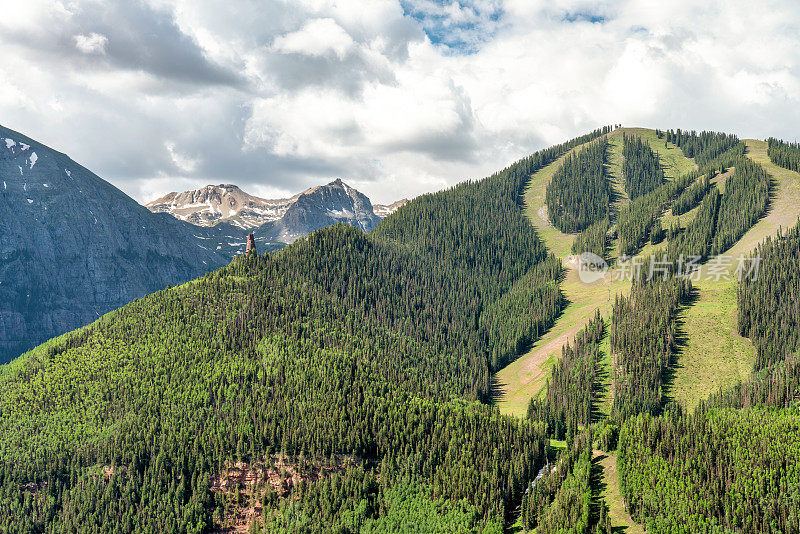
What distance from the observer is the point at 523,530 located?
166 m

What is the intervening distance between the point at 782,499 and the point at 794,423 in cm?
3668

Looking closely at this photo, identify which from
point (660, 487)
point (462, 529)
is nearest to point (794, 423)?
point (660, 487)

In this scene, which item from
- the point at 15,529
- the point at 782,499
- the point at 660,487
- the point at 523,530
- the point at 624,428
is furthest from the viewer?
the point at 15,529

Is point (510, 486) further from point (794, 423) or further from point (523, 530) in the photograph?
point (794, 423)

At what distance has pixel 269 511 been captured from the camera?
197375mm

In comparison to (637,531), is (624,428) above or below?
above

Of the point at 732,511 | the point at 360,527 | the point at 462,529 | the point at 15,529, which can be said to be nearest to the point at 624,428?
the point at 732,511

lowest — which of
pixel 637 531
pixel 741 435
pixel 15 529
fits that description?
pixel 15 529

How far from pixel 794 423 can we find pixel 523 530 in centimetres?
8190

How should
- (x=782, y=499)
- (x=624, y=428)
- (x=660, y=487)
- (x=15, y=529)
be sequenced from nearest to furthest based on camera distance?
1. (x=782, y=499)
2. (x=660, y=487)
3. (x=624, y=428)
4. (x=15, y=529)

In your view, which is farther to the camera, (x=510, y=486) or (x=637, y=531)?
(x=510, y=486)

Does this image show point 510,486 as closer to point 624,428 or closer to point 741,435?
point 624,428

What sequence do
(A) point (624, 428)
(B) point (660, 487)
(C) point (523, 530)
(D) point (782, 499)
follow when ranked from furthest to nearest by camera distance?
(A) point (624, 428), (C) point (523, 530), (B) point (660, 487), (D) point (782, 499)

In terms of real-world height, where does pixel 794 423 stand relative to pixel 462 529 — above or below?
above
